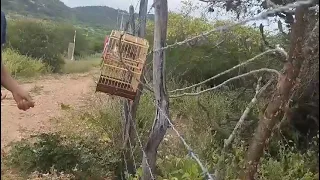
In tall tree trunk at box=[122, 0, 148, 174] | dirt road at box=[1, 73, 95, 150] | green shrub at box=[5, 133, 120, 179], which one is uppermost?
tall tree trunk at box=[122, 0, 148, 174]

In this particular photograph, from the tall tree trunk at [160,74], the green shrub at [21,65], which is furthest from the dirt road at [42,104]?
the tall tree trunk at [160,74]

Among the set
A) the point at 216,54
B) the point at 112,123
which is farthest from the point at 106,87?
the point at 216,54

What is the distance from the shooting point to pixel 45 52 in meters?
16.0

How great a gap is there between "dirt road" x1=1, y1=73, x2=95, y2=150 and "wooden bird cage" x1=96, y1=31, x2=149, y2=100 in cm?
261

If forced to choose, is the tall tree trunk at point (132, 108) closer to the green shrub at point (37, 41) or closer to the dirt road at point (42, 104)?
the dirt road at point (42, 104)

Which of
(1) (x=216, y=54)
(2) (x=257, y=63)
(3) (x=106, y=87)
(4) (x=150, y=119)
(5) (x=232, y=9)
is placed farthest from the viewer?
(1) (x=216, y=54)

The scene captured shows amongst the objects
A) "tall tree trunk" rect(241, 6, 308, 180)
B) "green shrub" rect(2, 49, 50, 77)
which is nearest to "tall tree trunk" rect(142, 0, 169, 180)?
"tall tree trunk" rect(241, 6, 308, 180)

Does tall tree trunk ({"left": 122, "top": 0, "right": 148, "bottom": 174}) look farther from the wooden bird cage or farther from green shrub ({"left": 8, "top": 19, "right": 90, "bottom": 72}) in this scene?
green shrub ({"left": 8, "top": 19, "right": 90, "bottom": 72})

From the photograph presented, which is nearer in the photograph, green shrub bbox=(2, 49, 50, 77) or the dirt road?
the dirt road

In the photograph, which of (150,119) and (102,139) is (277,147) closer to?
(150,119)

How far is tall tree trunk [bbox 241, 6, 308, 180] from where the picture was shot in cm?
216

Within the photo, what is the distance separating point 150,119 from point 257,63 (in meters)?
1.49

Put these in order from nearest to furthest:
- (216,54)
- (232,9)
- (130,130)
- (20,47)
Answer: (130,130) → (232,9) → (216,54) → (20,47)

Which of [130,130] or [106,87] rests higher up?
[106,87]
